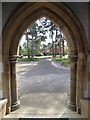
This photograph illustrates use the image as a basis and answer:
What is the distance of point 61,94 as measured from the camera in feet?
17.7

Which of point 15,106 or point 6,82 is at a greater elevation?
point 6,82

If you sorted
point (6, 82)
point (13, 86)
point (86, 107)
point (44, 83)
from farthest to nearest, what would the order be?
point (44, 83)
point (13, 86)
point (6, 82)
point (86, 107)

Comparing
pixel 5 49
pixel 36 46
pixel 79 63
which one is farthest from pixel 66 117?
pixel 36 46

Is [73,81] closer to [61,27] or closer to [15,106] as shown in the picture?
[61,27]

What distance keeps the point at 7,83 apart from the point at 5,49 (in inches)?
28.4

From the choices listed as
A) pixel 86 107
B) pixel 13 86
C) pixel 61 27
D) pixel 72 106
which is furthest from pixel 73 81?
pixel 13 86

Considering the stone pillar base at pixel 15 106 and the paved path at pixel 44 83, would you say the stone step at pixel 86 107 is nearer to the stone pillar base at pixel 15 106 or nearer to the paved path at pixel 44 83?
the stone pillar base at pixel 15 106

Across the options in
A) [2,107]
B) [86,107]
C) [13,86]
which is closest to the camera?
[86,107]

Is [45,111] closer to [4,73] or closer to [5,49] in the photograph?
[4,73]

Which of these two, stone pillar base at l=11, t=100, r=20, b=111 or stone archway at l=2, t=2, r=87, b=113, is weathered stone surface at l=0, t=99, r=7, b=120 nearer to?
stone archway at l=2, t=2, r=87, b=113

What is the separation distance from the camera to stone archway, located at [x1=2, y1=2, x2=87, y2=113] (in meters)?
3.70

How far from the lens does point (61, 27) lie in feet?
13.5

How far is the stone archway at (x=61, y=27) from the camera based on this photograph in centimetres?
370

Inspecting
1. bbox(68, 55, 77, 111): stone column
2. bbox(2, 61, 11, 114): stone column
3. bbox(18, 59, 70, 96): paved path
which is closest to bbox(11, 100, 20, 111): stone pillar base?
bbox(2, 61, 11, 114): stone column
